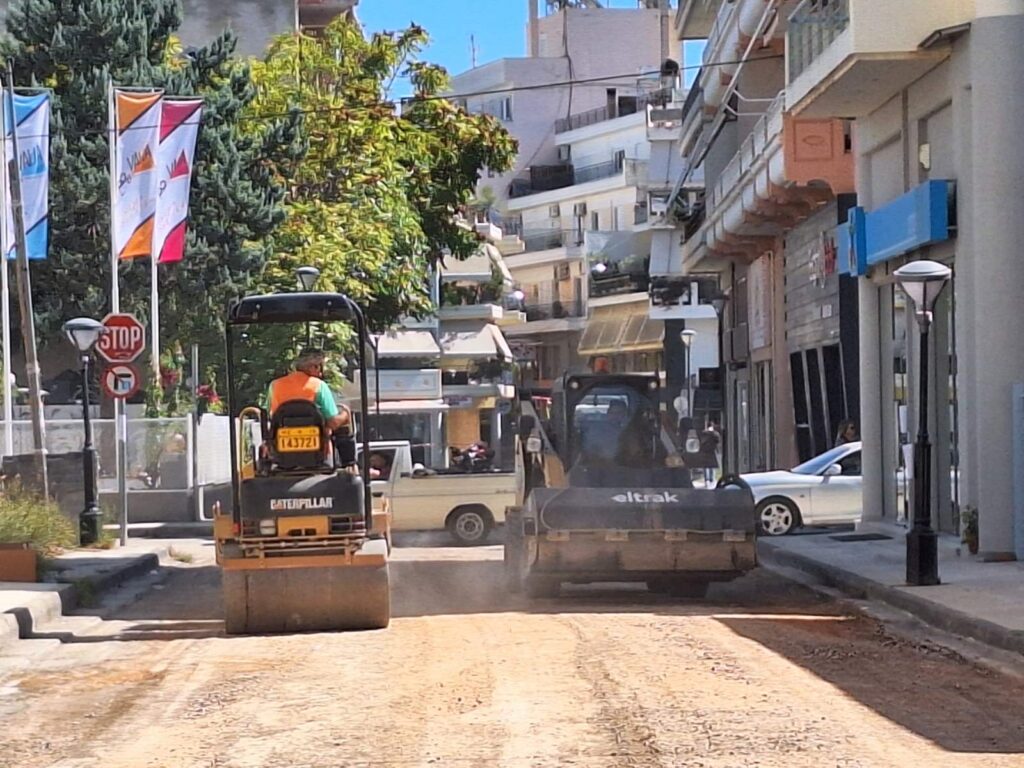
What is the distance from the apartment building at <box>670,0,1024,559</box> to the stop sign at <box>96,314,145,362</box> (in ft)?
32.9

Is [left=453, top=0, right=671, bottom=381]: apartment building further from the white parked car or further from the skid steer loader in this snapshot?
the skid steer loader

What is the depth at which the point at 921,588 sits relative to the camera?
667 inches

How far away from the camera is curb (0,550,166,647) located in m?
15.6

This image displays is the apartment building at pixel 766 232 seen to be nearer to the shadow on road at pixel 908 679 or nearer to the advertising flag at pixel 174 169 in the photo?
the advertising flag at pixel 174 169

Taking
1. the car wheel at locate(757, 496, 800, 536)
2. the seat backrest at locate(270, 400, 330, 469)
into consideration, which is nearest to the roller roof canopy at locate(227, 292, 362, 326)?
the seat backrest at locate(270, 400, 330, 469)

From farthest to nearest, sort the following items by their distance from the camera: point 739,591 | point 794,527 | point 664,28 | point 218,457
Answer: point 664,28, point 218,457, point 794,527, point 739,591

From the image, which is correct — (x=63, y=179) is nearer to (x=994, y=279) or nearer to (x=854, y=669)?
(x=994, y=279)

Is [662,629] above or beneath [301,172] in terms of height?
beneath

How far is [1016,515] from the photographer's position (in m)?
19.8

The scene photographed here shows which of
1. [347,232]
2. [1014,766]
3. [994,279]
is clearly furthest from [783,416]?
[1014,766]

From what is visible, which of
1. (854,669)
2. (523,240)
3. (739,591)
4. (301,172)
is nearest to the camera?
(854,669)

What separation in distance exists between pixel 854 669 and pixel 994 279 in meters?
9.02

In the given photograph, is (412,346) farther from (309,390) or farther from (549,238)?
(309,390)

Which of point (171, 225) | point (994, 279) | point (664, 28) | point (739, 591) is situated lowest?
point (739, 591)
